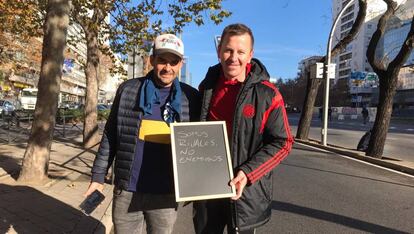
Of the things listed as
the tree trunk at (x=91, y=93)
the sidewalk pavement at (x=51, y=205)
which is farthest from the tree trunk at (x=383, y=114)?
the sidewalk pavement at (x=51, y=205)

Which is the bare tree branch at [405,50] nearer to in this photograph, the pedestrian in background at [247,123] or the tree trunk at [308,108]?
the tree trunk at [308,108]

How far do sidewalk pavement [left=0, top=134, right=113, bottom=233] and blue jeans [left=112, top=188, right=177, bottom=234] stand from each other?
2.09 metres

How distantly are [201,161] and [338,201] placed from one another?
17.6 ft

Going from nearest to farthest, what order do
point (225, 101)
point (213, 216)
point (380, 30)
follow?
point (225, 101)
point (213, 216)
point (380, 30)

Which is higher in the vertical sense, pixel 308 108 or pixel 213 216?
pixel 308 108

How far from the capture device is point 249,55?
2.98 m

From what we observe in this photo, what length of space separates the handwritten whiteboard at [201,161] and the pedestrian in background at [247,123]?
74 millimetres

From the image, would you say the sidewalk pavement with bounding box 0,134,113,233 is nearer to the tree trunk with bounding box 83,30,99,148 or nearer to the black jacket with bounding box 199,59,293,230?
the black jacket with bounding box 199,59,293,230

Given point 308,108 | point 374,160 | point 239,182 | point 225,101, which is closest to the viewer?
point 239,182

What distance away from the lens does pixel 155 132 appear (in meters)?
3.04

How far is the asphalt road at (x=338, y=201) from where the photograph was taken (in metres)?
6.06

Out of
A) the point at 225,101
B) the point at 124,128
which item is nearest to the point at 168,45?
the point at 225,101

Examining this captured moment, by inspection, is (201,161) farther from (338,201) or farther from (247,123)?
(338,201)

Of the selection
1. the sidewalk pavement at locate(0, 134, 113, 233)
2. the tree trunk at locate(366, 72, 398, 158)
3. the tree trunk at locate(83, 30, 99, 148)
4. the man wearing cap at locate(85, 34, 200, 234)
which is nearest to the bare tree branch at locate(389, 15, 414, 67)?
the tree trunk at locate(366, 72, 398, 158)
